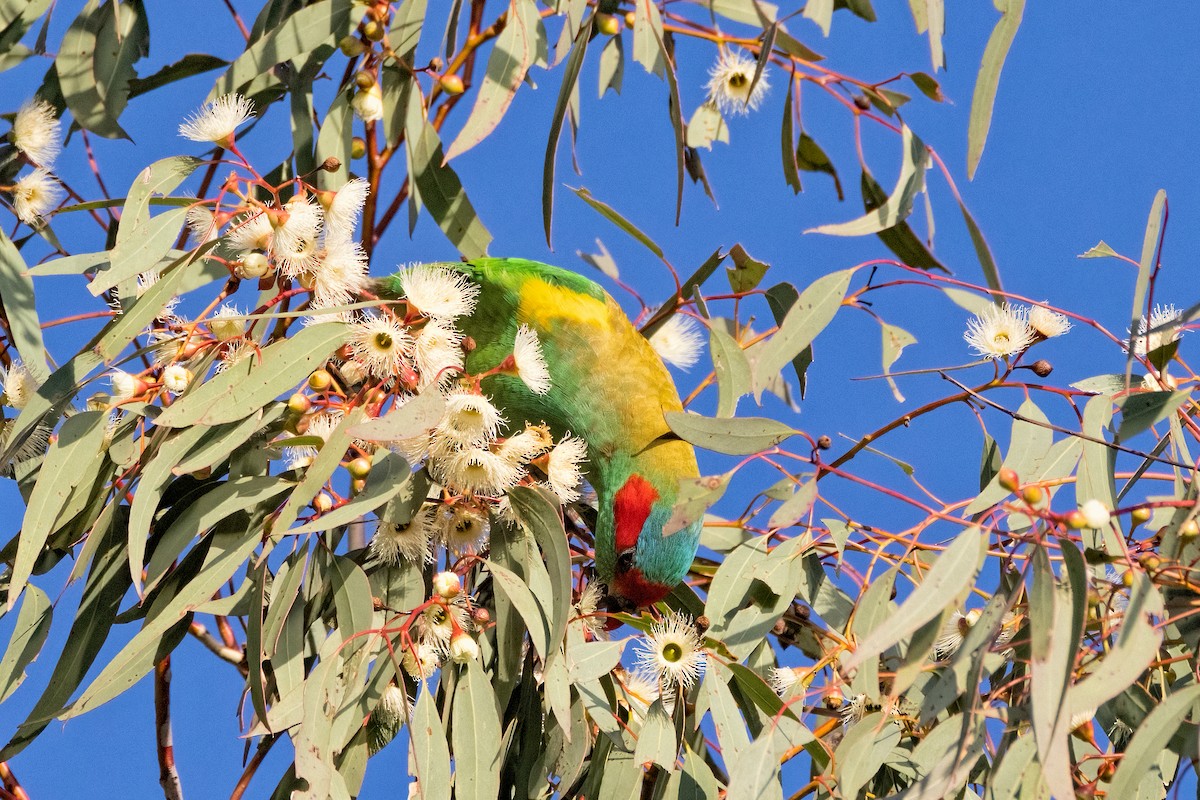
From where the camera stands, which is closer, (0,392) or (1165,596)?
(1165,596)

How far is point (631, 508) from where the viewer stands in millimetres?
2527

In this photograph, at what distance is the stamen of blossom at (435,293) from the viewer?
2039mm

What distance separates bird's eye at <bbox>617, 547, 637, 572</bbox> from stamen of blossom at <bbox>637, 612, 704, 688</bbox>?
0.43 meters

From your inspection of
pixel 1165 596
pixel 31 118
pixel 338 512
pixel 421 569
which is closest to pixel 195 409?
pixel 338 512

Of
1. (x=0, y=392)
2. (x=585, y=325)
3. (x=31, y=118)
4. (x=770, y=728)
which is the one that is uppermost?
(x=585, y=325)

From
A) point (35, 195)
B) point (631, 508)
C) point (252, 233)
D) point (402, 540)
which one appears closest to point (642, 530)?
point (631, 508)

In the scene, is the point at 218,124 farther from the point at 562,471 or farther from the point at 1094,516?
the point at 1094,516

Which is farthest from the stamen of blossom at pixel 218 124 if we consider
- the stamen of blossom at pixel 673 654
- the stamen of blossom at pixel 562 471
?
the stamen of blossom at pixel 673 654

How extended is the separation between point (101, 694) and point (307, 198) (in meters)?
0.88

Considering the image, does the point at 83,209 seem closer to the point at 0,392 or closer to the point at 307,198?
the point at 0,392

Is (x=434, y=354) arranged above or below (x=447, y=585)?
above

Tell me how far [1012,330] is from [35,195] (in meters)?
1.81

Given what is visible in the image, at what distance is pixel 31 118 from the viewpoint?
2246mm

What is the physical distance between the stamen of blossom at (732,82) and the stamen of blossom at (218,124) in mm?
1035
